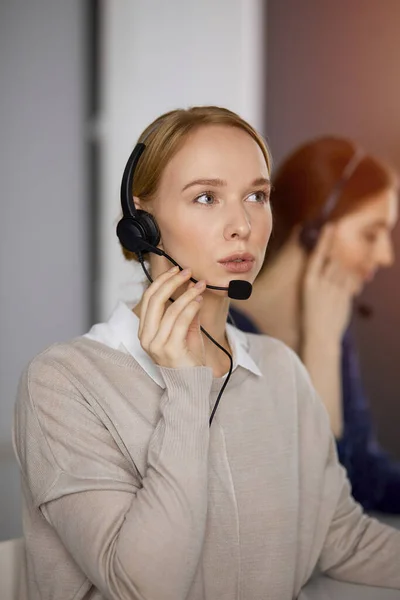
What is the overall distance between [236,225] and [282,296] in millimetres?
1266

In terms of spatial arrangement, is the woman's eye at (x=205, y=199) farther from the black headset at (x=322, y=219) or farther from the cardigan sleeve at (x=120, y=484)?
the black headset at (x=322, y=219)

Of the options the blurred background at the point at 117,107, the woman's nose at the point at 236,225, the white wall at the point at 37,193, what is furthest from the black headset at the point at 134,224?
the white wall at the point at 37,193

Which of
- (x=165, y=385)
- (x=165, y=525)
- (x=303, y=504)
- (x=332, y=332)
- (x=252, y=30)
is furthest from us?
(x=252, y=30)

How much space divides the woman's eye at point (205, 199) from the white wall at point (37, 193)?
46.8 inches

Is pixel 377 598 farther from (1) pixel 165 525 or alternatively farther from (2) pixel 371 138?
(2) pixel 371 138

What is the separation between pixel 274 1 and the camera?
2.78 meters

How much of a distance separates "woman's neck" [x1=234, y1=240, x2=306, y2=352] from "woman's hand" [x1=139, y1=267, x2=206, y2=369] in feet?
4.11

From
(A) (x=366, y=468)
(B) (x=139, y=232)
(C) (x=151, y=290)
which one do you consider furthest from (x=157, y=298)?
(A) (x=366, y=468)

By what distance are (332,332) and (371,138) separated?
29.4 inches

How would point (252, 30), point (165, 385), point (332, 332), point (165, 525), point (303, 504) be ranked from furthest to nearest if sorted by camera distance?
point (252, 30) < point (332, 332) < point (303, 504) < point (165, 385) < point (165, 525)

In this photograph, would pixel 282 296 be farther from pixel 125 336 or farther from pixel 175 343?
pixel 175 343

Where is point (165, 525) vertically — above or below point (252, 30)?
below

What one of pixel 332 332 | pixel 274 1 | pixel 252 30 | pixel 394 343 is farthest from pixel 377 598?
pixel 274 1

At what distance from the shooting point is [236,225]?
106 centimetres
